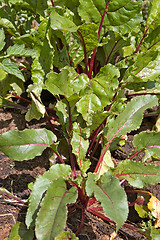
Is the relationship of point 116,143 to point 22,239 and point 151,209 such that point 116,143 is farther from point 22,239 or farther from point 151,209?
point 22,239

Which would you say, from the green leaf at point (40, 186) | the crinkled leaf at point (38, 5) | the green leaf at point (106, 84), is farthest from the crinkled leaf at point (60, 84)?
the crinkled leaf at point (38, 5)

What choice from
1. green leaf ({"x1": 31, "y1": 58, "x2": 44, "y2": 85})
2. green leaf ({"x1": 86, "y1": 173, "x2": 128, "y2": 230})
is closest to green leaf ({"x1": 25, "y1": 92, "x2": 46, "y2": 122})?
green leaf ({"x1": 31, "y1": 58, "x2": 44, "y2": 85})

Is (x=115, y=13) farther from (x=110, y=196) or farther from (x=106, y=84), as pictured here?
(x=110, y=196)

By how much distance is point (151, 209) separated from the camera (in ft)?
5.41

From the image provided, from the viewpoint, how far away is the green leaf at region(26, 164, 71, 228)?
4.55 ft

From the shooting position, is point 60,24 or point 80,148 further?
point 80,148

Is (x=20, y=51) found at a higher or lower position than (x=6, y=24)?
lower

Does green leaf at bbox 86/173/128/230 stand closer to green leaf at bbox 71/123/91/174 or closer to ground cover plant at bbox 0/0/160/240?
ground cover plant at bbox 0/0/160/240

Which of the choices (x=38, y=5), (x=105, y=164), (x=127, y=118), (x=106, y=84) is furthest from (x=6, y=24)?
(x=105, y=164)

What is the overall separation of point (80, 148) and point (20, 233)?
60 cm

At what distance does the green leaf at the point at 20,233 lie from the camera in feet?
4.72

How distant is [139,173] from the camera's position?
1557 millimetres

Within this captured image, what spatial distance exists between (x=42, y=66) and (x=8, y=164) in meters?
0.75

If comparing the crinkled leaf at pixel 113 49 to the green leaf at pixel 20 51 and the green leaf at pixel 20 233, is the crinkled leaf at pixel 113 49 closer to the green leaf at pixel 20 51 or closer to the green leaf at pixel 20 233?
the green leaf at pixel 20 51
